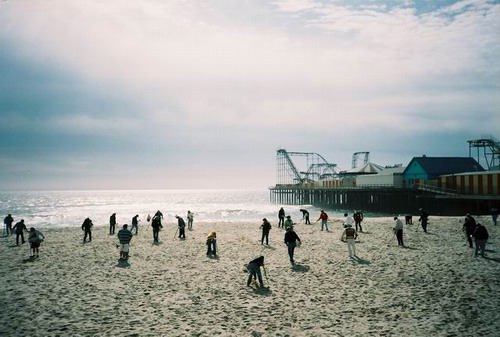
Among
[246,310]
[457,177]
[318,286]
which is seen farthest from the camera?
[457,177]

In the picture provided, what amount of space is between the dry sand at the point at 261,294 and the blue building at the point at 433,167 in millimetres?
32737

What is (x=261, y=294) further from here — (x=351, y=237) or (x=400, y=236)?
(x=400, y=236)

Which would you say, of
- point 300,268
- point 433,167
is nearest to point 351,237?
point 300,268

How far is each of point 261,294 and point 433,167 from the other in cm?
4447

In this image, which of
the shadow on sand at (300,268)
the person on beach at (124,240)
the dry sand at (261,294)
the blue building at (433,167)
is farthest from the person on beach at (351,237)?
the blue building at (433,167)

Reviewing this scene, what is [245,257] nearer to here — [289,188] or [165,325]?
[165,325]

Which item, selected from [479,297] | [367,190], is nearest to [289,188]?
[367,190]

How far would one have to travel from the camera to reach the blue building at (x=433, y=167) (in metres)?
45.1

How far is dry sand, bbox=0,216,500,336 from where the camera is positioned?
6.74 m

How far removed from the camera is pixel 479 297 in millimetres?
7816

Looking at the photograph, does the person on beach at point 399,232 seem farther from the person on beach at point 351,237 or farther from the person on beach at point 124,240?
the person on beach at point 124,240

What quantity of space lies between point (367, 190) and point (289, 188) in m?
35.1

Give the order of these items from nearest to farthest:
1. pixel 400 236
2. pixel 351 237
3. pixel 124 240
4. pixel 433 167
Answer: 1. pixel 351 237
2. pixel 124 240
3. pixel 400 236
4. pixel 433 167

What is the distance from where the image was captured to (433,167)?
45688 mm
